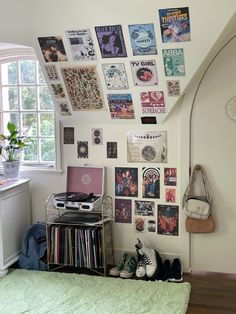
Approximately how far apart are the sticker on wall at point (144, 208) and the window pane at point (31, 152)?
43.3 inches

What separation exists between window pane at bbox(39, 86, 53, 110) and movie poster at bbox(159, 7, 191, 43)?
4.55ft

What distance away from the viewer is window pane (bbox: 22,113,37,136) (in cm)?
374

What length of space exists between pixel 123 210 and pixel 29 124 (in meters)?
1.23

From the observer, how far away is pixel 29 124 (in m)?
3.76

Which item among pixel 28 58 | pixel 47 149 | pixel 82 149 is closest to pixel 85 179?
pixel 82 149

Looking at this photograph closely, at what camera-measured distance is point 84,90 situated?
322 cm

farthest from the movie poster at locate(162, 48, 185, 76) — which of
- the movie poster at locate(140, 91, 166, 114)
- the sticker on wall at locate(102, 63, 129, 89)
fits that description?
the sticker on wall at locate(102, 63, 129, 89)

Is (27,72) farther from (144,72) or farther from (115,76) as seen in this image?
(144,72)

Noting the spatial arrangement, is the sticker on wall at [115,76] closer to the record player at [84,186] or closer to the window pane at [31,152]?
the record player at [84,186]

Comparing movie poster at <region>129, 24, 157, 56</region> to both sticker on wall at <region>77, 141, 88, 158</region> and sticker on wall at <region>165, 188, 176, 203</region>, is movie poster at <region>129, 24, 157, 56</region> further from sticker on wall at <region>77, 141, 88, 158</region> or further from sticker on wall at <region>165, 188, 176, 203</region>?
sticker on wall at <region>165, 188, 176, 203</region>

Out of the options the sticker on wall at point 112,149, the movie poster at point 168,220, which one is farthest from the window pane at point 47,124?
the movie poster at point 168,220

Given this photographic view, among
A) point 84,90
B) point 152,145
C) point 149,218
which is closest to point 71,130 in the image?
point 84,90

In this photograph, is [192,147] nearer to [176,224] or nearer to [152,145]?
[152,145]

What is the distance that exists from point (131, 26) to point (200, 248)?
6.07 ft
